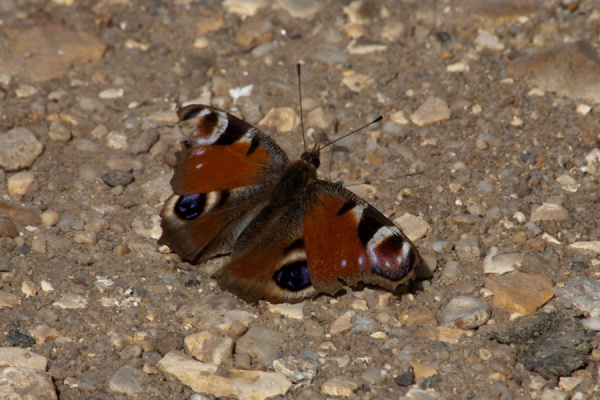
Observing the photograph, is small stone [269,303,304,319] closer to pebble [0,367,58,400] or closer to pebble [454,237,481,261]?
pebble [454,237,481,261]

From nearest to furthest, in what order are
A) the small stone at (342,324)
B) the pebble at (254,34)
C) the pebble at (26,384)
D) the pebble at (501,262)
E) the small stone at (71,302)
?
the pebble at (26,384) < the small stone at (342,324) < the small stone at (71,302) < the pebble at (501,262) < the pebble at (254,34)

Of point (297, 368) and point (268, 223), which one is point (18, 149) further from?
point (297, 368)

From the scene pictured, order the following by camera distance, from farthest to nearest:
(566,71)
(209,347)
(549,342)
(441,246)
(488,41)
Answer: (488,41) < (566,71) < (441,246) < (209,347) < (549,342)

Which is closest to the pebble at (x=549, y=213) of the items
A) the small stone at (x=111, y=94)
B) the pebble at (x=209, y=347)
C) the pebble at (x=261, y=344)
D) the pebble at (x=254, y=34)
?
the pebble at (x=261, y=344)

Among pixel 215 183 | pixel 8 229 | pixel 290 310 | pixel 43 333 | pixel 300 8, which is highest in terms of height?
pixel 300 8

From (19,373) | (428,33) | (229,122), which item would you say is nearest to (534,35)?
(428,33)

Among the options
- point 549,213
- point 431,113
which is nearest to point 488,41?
point 431,113

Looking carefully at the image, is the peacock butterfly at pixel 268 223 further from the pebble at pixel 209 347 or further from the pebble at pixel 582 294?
the pebble at pixel 582 294
